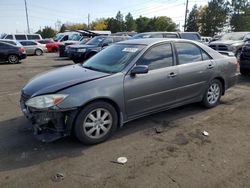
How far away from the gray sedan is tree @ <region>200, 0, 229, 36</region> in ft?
193

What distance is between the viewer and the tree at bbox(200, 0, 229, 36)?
6038cm

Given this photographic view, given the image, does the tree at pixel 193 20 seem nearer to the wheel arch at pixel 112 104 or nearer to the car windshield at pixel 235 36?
the car windshield at pixel 235 36

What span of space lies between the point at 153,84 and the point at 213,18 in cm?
6145

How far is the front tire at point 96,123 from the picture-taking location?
13.2ft

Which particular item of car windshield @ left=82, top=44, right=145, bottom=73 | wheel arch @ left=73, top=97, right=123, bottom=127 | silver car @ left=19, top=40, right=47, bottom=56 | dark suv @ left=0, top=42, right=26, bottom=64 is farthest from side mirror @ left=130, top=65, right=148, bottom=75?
silver car @ left=19, top=40, right=47, bottom=56

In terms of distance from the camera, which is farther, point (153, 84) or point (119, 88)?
point (153, 84)

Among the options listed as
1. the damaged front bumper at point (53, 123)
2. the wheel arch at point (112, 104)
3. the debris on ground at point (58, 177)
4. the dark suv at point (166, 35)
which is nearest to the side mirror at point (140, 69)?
the wheel arch at point (112, 104)

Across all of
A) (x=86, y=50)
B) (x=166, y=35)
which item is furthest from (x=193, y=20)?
(x=86, y=50)

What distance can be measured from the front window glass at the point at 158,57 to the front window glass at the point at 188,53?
243 millimetres

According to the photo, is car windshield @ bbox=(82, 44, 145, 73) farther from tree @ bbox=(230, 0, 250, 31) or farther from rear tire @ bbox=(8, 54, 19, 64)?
tree @ bbox=(230, 0, 250, 31)

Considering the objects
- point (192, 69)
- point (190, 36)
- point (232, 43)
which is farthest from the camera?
point (190, 36)

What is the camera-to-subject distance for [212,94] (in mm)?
5941

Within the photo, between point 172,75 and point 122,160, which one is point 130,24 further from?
point 122,160

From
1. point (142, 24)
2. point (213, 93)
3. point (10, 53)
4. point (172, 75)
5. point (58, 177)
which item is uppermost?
point (142, 24)
